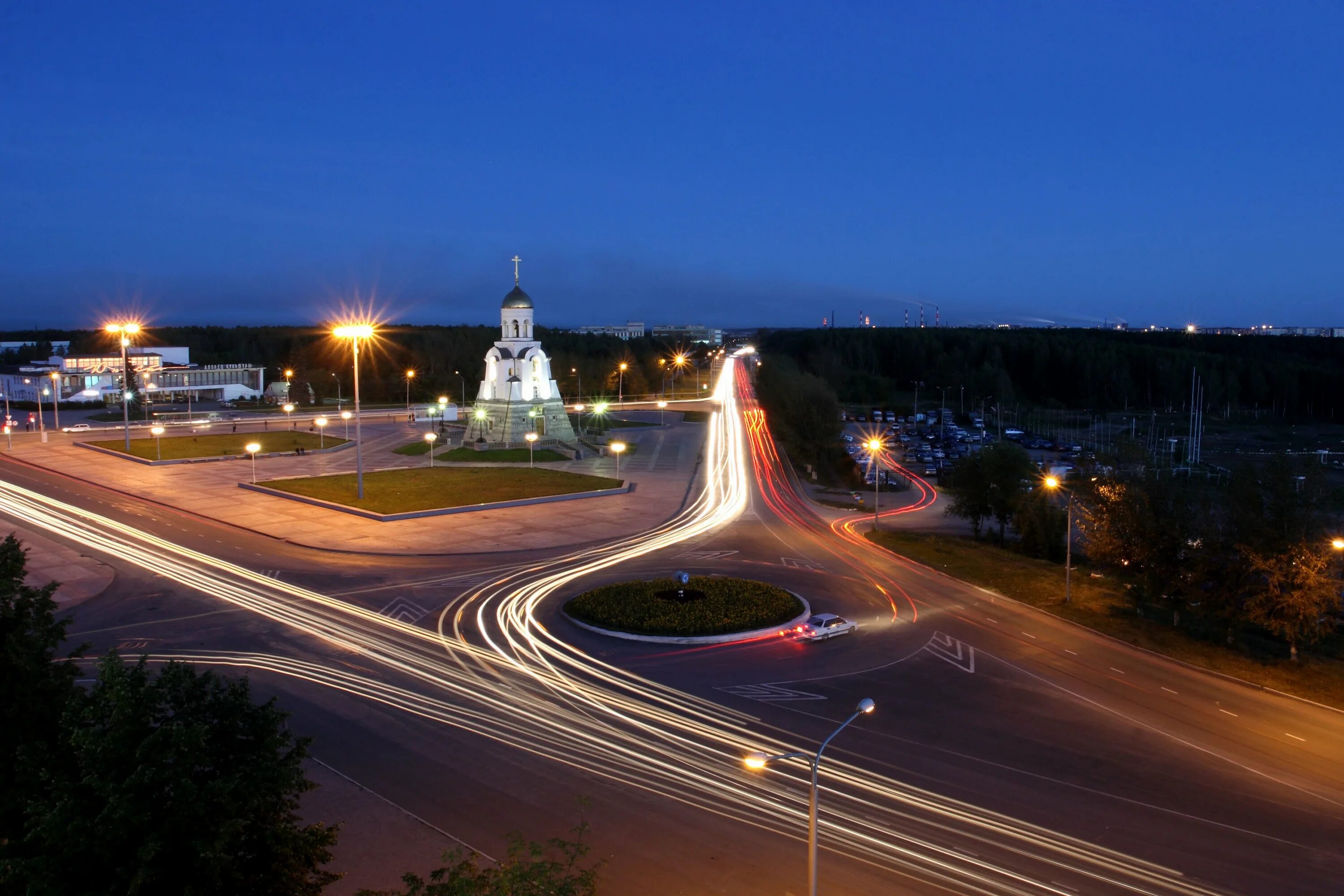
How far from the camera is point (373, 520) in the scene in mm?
36656

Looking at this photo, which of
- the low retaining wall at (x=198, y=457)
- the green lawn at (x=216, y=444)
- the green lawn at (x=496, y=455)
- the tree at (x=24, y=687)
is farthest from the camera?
the green lawn at (x=216, y=444)

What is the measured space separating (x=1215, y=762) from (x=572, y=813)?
38.9 ft

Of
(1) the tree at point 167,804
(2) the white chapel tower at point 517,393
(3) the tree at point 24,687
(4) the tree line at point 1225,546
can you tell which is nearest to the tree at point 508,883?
(1) the tree at point 167,804

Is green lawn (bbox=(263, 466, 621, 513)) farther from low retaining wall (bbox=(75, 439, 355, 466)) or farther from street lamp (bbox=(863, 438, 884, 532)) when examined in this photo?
street lamp (bbox=(863, 438, 884, 532))

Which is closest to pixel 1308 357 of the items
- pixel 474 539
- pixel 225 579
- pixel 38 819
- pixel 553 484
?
pixel 553 484

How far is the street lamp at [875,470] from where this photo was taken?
37.7 metres

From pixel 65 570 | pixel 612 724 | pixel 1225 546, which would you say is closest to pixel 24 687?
pixel 612 724

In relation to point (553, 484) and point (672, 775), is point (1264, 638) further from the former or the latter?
point (553, 484)

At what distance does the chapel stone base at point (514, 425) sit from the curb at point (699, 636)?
36607mm

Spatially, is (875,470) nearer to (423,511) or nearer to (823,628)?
(423,511)

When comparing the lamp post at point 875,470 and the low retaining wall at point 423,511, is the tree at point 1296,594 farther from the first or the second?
the low retaining wall at point 423,511

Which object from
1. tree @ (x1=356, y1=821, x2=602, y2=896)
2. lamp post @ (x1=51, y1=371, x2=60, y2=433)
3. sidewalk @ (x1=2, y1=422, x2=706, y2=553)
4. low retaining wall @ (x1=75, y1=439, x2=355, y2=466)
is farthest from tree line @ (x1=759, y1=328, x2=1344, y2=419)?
tree @ (x1=356, y1=821, x2=602, y2=896)

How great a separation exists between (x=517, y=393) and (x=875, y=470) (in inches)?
945

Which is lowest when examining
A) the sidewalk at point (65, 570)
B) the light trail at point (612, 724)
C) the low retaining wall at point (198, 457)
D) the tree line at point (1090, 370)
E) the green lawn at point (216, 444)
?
the light trail at point (612, 724)
